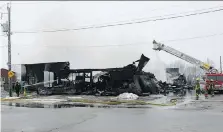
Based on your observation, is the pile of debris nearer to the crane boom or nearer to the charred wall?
the charred wall

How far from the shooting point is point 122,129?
40.2 ft

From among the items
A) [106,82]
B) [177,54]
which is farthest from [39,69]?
[177,54]

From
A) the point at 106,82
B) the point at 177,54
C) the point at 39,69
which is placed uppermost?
the point at 177,54

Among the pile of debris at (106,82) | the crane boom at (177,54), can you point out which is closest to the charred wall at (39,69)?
the pile of debris at (106,82)

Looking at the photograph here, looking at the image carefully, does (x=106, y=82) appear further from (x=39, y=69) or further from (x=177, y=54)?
(x=177, y=54)

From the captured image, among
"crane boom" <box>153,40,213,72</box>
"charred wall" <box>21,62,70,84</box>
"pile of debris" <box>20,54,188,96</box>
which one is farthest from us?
"crane boom" <box>153,40,213,72</box>

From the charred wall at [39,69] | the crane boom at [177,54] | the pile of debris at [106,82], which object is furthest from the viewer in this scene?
the crane boom at [177,54]

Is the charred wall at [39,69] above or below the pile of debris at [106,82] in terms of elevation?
above

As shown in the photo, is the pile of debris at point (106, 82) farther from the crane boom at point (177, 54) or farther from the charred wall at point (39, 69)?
the crane boom at point (177, 54)

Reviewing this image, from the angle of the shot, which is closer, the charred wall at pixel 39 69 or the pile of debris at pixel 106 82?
the pile of debris at pixel 106 82

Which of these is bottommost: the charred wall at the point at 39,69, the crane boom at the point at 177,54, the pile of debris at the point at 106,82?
the pile of debris at the point at 106,82

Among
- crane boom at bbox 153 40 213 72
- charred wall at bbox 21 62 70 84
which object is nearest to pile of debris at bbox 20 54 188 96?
charred wall at bbox 21 62 70 84

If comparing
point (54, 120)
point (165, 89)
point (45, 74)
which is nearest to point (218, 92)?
point (165, 89)

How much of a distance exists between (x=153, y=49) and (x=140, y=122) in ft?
92.9
